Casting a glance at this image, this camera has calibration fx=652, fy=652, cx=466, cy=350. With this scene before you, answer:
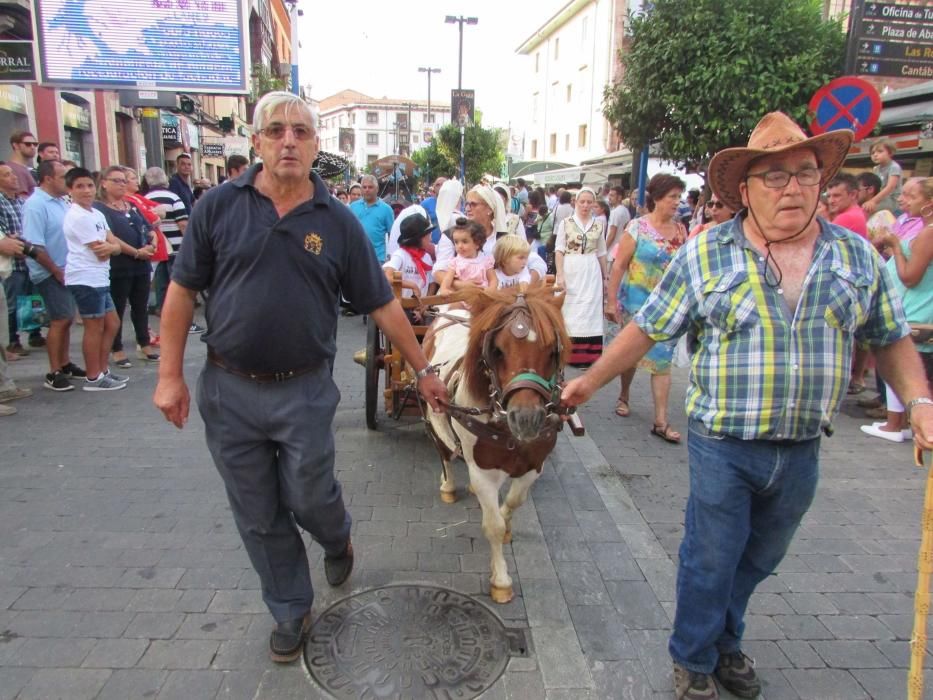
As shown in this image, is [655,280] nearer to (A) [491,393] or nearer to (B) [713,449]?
(A) [491,393]

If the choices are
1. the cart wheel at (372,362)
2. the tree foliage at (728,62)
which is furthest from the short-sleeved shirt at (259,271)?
the tree foliage at (728,62)

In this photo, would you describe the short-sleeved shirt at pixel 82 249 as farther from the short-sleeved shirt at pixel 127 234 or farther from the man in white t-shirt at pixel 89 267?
the short-sleeved shirt at pixel 127 234

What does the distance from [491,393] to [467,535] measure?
1.23 m

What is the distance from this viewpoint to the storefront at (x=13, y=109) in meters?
11.1

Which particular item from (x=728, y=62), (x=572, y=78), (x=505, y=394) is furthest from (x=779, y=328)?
(x=572, y=78)

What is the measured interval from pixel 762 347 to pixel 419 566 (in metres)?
2.12

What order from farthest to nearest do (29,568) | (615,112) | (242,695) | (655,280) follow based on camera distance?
(615,112) < (655,280) < (29,568) < (242,695)

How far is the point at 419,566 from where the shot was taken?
3.45m

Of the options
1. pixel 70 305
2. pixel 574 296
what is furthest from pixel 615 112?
pixel 70 305

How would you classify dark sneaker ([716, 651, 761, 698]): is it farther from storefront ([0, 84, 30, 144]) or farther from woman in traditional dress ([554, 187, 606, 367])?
storefront ([0, 84, 30, 144])

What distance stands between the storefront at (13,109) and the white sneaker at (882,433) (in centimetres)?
1328

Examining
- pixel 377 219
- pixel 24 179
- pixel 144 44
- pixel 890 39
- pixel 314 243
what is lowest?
pixel 314 243

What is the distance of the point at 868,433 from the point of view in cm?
570

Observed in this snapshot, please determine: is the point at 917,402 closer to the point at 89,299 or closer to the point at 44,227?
the point at 89,299
